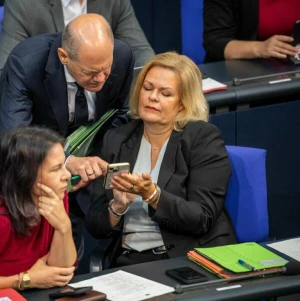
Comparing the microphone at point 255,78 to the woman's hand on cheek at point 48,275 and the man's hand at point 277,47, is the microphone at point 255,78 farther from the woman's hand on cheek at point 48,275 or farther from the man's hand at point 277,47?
the woman's hand on cheek at point 48,275

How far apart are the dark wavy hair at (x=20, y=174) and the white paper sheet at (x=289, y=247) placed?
100 centimetres

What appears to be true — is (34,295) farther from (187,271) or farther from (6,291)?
(187,271)

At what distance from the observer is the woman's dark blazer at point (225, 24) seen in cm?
586

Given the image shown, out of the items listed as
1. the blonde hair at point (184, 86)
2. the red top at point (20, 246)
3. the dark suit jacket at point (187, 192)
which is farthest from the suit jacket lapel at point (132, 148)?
the red top at point (20, 246)

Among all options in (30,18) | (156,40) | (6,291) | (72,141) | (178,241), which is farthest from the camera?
(156,40)

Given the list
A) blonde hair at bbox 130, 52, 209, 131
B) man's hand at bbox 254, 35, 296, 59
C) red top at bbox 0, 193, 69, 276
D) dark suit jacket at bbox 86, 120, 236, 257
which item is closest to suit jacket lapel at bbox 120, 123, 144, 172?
dark suit jacket at bbox 86, 120, 236, 257

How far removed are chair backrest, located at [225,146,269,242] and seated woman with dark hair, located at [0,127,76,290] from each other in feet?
2.85

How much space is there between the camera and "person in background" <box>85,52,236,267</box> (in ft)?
13.6

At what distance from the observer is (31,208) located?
11.9 feet

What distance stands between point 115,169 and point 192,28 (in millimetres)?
2116

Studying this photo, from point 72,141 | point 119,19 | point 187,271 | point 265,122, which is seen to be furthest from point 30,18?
point 187,271

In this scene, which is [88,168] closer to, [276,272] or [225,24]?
[276,272]

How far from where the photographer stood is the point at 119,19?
5.39 m

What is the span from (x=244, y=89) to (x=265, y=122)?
0.22 metres
